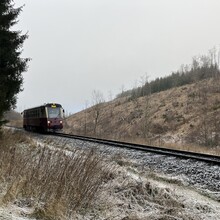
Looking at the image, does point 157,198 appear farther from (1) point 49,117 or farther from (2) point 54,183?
(1) point 49,117

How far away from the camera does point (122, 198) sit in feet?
21.6

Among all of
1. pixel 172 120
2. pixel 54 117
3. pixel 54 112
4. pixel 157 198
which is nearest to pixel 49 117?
pixel 54 117

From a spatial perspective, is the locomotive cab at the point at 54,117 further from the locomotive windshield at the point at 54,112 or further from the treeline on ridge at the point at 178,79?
the treeline on ridge at the point at 178,79

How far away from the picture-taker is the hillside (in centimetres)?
3255

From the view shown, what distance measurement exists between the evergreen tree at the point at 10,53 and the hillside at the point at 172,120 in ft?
37.2

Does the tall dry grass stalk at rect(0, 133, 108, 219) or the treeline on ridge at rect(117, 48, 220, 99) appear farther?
the treeline on ridge at rect(117, 48, 220, 99)

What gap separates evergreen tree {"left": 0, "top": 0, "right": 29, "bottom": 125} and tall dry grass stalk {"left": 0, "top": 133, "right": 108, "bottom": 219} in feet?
39.7

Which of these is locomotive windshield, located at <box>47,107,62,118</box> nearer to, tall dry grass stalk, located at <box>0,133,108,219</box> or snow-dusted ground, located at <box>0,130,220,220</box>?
snow-dusted ground, located at <box>0,130,220,220</box>

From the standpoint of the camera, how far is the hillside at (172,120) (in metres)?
32.5

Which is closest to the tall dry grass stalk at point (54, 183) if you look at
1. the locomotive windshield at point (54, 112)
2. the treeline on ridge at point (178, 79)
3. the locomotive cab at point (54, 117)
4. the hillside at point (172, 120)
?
the hillside at point (172, 120)

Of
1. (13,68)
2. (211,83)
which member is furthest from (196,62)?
(13,68)

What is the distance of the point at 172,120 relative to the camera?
138 feet

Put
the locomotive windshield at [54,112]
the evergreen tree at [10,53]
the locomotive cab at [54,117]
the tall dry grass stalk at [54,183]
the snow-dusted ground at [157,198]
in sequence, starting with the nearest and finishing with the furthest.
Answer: the tall dry grass stalk at [54,183]
the snow-dusted ground at [157,198]
the evergreen tree at [10,53]
the locomotive cab at [54,117]
the locomotive windshield at [54,112]

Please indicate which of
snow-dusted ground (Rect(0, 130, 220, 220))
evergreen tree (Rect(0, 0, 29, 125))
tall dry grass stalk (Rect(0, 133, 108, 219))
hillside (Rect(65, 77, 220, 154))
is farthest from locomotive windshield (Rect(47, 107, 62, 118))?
tall dry grass stalk (Rect(0, 133, 108, 219))
